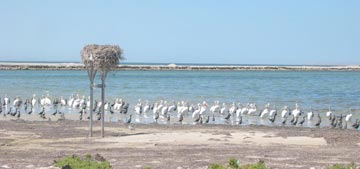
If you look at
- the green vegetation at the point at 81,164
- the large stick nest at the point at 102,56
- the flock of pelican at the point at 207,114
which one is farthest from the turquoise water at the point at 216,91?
the green vegetation at the point at 81,164

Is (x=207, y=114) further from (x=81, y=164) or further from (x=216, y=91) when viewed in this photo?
(x=216, y=91)

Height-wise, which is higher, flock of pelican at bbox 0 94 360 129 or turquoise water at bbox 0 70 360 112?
flock of pelican at bbox 0 94 360 129

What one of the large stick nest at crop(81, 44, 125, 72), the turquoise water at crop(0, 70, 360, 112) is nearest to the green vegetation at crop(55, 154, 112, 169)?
the large stick nest at crop(81, 44, 125, 72)

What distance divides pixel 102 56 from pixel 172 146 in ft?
13.6

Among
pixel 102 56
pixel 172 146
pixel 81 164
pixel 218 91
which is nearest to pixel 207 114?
pixel 102 56

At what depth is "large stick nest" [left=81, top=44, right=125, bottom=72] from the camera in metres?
21.1

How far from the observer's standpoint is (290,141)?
20219 millimetres

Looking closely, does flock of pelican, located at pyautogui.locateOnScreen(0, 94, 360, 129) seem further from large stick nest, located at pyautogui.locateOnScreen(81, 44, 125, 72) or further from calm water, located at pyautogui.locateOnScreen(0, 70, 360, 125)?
large stick nest, located at pyautogui.locateOnScreen(81, 44, 125, 72)

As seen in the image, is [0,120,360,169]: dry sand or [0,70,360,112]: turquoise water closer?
[0,120,360,169]: dry sand

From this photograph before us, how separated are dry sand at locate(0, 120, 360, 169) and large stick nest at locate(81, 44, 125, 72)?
2.18 meters

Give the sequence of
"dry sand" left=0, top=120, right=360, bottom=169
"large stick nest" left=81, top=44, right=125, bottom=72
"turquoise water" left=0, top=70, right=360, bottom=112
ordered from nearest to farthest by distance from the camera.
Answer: "dry sand" left=0, top=120, right=360, bottom=169 < "large stick nest" left=81, top=44, right=125, bottom=72 < "turquoise water" left=0, top=70, right=360, bottom=112

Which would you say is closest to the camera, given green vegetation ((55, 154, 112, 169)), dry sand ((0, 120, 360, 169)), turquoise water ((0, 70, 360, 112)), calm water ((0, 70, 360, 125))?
green vegetation ((55, 154, 112, 169))

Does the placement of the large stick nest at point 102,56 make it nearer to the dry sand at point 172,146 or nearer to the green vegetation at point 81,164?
the dry sand at point 172,146

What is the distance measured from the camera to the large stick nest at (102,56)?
21.1m
